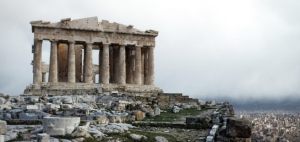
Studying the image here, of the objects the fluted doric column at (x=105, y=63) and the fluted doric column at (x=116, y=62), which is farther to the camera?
the fluted doric column at (x=116, y=62)

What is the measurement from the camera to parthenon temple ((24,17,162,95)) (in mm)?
35656

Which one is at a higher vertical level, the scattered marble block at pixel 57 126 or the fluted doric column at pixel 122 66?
the fluted doric column at pixel 122 66

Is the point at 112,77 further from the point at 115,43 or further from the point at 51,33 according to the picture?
the point at 51,33

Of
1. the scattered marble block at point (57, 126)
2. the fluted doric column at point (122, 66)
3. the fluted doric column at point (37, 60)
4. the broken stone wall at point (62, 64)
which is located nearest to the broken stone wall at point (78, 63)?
the broken stone wall at point (62, 64)

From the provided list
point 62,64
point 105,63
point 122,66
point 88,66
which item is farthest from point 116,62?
point 62,64

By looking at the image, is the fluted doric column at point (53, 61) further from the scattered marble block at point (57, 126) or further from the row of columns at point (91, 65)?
the scattered marble block at point (57, 126)

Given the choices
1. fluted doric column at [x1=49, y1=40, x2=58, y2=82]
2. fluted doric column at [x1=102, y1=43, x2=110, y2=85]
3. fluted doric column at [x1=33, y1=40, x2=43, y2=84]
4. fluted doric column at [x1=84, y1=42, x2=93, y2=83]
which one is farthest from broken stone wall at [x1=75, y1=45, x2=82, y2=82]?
fluted doric column at [x1=33, y1=40, x2=43, y2=84]

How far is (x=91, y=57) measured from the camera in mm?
38344

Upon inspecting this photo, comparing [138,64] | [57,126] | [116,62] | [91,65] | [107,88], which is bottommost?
[57,126]

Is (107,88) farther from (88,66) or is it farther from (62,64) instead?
(62,64)

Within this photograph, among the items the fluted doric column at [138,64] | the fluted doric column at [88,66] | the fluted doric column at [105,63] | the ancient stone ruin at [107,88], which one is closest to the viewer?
the ancient stone ruin at [107,88]

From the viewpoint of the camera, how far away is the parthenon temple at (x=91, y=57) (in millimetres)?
35656

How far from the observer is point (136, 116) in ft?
65.9

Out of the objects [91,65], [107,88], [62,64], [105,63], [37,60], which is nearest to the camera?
[107,88]
